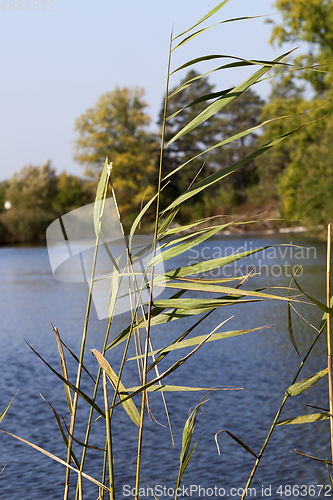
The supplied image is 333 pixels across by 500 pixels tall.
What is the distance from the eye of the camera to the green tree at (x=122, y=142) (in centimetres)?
4288

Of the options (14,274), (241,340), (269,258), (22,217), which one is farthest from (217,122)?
(241,340)

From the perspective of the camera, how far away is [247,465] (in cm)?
400

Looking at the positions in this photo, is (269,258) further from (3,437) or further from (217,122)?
(217,122)

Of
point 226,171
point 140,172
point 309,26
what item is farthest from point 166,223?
point 140,172

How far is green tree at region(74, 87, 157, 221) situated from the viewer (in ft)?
141

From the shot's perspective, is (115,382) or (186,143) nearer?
(115,382)

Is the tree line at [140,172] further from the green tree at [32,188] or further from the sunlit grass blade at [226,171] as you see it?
the sunlit grass blade at [226,171]

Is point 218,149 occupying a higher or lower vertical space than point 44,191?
higher

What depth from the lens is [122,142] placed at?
44.3 m

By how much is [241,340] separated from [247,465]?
12.7 ft

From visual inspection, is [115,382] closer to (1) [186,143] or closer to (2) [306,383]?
(2) [306,383]

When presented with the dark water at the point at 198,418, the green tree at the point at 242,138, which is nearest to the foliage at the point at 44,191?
the green tree at the point at 242,138

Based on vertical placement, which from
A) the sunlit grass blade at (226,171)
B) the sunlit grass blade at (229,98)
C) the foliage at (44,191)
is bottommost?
the sunlit grass blade at (226,171)

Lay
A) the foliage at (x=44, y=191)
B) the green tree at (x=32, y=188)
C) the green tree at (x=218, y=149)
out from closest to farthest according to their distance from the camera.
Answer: the foliage at (x=44, y=191) → the green tree at (x=32, y=188) → the green tree at (x=218, y=149)
